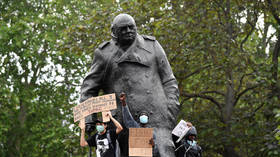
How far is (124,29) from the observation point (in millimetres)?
7555

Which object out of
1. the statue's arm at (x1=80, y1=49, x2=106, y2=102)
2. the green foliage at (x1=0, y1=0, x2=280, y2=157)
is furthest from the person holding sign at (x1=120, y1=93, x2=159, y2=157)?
the green foliage at (x1=0, y1=0, x2=280, y2=157)

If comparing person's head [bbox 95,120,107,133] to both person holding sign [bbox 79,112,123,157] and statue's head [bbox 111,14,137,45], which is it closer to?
person holding sign [bbox 79,112,123,157]

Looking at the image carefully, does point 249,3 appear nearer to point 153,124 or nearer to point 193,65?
point 193,65

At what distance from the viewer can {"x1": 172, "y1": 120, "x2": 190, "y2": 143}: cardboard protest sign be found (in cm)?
747

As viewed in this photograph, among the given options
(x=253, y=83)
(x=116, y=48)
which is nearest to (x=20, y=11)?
(x=253, y=83)

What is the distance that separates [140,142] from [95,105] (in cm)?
78

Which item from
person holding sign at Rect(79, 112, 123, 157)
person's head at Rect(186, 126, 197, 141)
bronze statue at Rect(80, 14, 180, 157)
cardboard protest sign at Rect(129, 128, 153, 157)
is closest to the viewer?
cardboard protest sign at Rect(129, 128, 153, 157)

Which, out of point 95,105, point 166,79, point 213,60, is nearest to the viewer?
point 95,105

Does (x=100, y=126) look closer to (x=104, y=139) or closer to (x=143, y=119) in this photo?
(x=104, y=139)

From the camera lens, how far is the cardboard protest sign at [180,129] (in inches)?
294

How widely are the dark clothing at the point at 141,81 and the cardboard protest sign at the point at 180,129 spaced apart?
9 centimetres

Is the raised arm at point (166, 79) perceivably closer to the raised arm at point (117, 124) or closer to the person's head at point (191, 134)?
the person's head at point (191, 134)

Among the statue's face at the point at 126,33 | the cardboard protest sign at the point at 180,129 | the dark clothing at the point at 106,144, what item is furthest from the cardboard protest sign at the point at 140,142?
the statue's face at the point at 126,33

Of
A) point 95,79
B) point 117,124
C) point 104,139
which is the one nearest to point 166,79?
point 95,79
